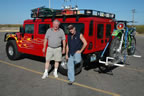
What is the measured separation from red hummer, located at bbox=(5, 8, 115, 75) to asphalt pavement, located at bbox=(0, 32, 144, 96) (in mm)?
623

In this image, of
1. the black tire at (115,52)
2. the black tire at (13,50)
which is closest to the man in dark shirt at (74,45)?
the black tire at (115,52)

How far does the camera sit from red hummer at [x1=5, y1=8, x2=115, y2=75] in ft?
15.8

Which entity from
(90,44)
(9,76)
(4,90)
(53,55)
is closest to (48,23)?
(53,55)

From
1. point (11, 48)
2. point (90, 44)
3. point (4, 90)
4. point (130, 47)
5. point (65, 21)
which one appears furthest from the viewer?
point (11, 48)

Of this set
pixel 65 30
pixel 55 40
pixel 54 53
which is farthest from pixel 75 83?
pixel 65 30

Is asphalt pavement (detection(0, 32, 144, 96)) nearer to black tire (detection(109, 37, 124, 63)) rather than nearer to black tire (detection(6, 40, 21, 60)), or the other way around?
black tire (detection(109, 37, 124, 63))

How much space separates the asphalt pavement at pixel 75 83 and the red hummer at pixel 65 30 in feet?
2.04

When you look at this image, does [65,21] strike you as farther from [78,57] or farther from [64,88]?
[64,88]

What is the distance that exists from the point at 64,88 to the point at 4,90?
1548 millimetres

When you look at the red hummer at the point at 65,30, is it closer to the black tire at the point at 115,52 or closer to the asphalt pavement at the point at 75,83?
the black tire at the point at 115,52

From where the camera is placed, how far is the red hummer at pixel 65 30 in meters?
4.82

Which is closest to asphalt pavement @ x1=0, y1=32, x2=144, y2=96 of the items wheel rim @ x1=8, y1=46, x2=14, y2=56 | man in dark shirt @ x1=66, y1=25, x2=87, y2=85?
man in dark shirt @ x1=66, y1=25, x2=87, y2=85

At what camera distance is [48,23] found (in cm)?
571

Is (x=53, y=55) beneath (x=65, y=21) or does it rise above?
beneath
